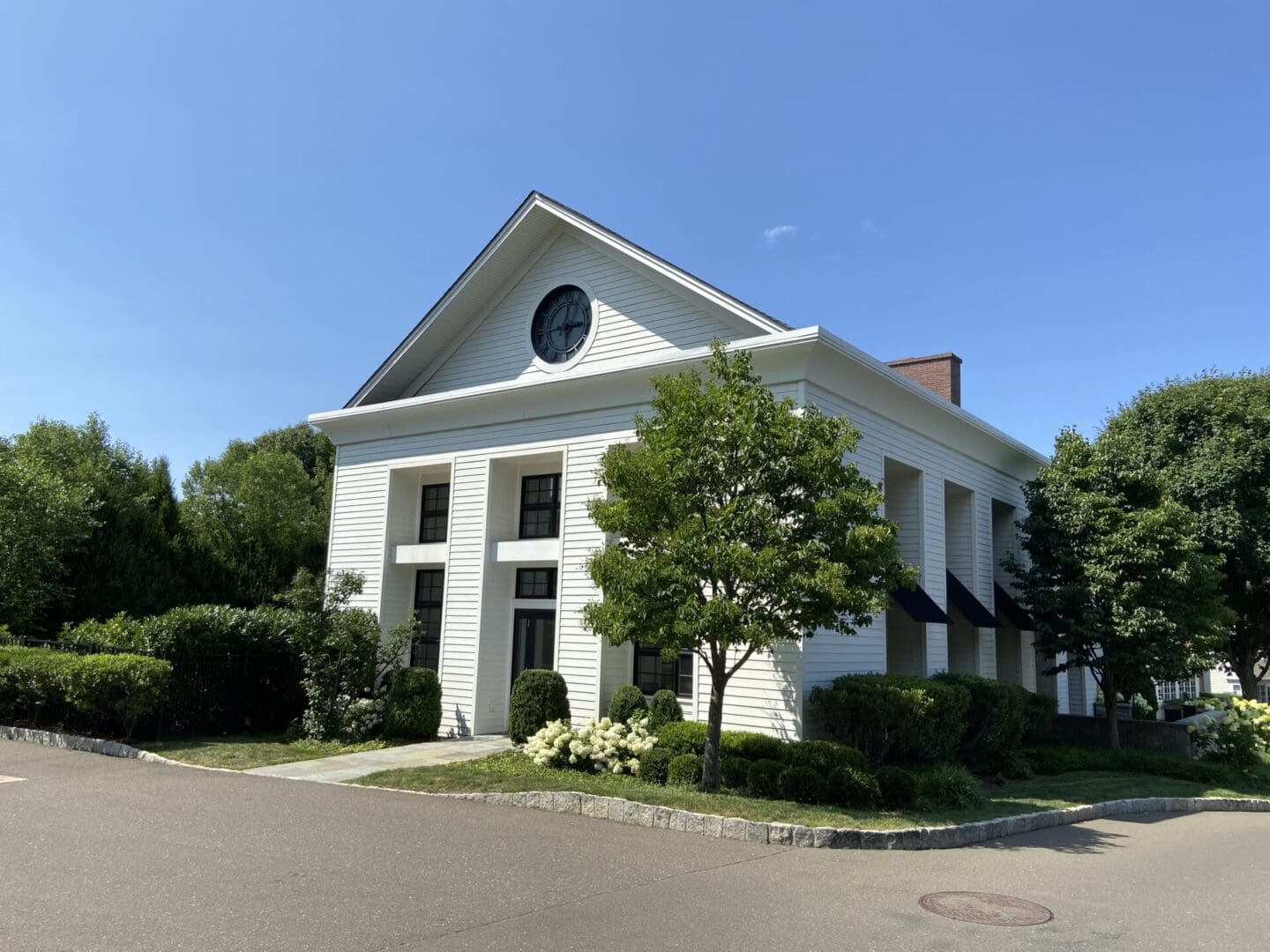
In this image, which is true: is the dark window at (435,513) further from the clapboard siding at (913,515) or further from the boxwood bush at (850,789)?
the boxwood bush at (850,789)

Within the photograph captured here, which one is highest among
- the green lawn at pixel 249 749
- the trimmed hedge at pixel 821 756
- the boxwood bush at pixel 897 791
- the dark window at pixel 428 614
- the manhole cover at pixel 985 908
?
the dark window at pixel 428 614

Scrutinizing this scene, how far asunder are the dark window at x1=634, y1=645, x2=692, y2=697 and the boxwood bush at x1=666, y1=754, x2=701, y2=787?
313cm

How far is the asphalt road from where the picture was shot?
20.7 feet

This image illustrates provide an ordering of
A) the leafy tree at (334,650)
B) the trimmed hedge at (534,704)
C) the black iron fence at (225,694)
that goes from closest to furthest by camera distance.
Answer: the trimmed hedge at (534,704) → the black iron fence at (225,694) → the leafy tree at (334,650)

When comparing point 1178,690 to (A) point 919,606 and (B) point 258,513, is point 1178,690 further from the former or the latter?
(B) point 258,513

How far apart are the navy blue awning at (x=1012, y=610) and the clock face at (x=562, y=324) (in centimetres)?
1094

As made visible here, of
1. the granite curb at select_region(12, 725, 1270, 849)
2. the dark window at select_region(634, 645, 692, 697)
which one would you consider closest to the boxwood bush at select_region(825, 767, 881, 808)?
the granite curb at select_region(12, 725, 1270, 849)

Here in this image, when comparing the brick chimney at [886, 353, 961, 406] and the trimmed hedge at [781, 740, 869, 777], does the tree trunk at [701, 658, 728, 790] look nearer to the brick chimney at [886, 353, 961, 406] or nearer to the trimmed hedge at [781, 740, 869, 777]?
the trimmed hedge at [781, 740, 869, 777]

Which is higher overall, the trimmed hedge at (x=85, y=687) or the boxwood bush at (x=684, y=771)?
the trimmed hedge at (x=85, y=687)

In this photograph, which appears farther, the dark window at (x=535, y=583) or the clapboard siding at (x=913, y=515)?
the dark window at (x=535, y=583)

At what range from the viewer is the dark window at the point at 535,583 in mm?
18797

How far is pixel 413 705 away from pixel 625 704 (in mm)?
4053

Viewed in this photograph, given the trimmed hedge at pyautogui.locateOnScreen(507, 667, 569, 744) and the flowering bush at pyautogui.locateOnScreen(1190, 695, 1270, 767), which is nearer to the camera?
the trimmed hedge at pyautogui.locateOnScreen(507, 667, 569, 744)

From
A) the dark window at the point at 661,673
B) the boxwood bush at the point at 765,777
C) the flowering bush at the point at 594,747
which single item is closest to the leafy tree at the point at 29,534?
the flowering bush at the point at 594,747
